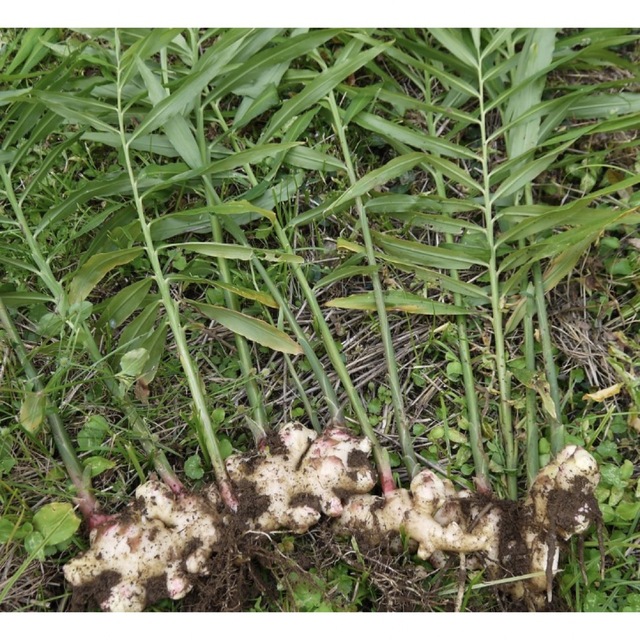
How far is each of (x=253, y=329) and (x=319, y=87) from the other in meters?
0.70

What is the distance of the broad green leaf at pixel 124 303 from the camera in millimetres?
1650

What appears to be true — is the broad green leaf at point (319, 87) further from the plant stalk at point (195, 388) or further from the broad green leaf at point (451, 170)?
the plant stalk at point (195, 388)

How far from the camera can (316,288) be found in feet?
5.82

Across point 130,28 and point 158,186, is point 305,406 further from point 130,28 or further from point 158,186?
point 130,28

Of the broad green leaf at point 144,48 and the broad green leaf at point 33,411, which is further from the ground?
the broad green leaf at point 144,48

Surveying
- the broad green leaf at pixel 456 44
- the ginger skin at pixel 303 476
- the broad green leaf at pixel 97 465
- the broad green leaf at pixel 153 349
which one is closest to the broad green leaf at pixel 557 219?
the broad green leaf at pixel 456 44

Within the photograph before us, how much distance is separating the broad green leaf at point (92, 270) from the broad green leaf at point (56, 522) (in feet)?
1.70

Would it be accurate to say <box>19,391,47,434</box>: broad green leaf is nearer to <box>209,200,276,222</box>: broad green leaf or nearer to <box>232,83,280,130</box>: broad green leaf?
<box>209,200,276,222</box>: broad green leaf

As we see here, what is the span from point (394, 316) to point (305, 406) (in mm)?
386

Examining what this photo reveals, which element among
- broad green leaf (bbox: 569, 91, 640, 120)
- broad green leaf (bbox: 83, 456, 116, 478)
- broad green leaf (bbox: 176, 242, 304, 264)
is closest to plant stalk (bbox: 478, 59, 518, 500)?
broad green leaf (bbox: 569, 91, 640, 120)

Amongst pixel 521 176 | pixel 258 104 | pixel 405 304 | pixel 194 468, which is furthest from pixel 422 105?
pixel 194 468

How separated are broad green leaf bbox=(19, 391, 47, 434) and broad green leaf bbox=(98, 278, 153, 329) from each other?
244mm

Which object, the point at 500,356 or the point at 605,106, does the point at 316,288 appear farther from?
the point at 605,106
